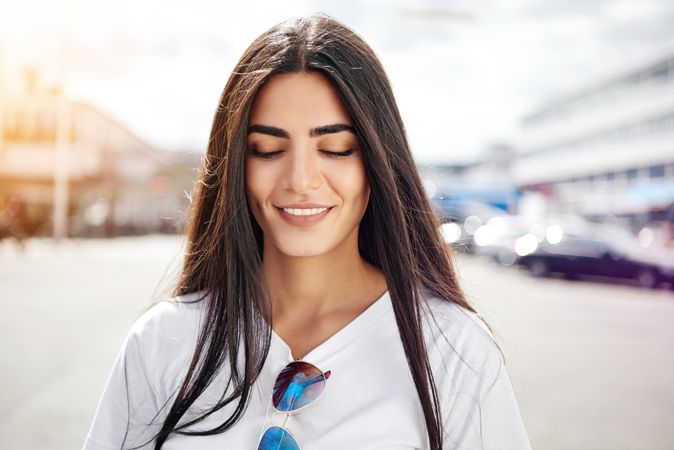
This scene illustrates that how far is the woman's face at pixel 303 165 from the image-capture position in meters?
2.06

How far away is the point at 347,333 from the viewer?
211 cm

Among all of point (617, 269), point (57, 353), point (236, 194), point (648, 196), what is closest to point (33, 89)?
point (617, 269)

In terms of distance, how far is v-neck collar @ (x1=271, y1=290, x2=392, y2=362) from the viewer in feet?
6.81

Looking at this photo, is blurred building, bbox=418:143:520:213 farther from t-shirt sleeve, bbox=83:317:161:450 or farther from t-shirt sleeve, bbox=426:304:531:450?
t-shirt sleeve, bbox=83:317:161:450

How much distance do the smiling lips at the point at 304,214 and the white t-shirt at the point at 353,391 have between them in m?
0.30

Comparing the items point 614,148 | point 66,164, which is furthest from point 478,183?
point 66,164

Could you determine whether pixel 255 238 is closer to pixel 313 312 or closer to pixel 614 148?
pixel 313 312

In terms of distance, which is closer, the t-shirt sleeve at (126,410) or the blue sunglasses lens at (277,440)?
the blue sunglasses lens at (277,440)

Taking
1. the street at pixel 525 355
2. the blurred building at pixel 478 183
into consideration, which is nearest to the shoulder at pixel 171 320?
the street at pixel 525 355

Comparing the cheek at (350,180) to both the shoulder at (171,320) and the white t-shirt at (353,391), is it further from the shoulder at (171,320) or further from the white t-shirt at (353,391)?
the shoulder at (171,320)

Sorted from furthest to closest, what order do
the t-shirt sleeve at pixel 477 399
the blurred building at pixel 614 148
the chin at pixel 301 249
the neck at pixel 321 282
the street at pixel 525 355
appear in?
the blurred building at pixel 614 148, the street at pixel 525 355, the neck at pixel 321 282, the chin at pixel 301 249, the t-shirt sleeve at pixel 477 399

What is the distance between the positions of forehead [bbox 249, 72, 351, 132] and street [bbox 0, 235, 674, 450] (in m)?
0.79

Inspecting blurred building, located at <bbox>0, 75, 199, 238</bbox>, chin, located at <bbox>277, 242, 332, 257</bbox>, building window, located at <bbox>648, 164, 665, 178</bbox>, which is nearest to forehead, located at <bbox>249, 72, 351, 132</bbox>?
chin, located at <bbox>277, 242, 332, 257</bbox>

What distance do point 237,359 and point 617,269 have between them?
17651 mm
